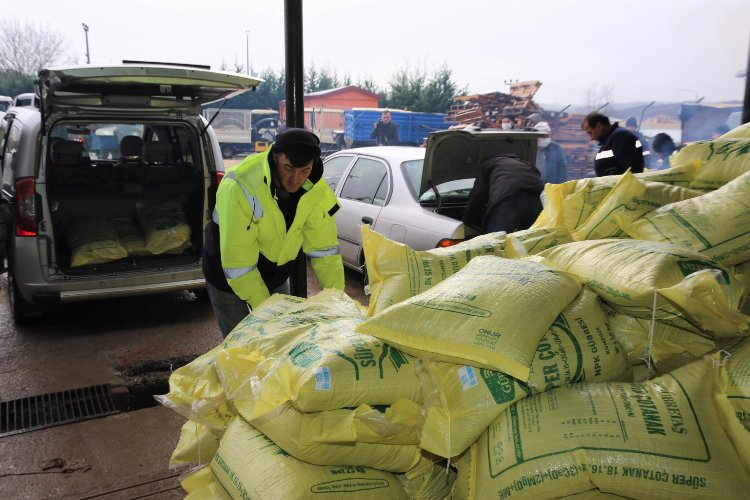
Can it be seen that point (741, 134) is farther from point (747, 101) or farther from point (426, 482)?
point (426, 482)

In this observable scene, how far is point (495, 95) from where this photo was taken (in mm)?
20938

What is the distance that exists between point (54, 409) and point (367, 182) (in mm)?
3701

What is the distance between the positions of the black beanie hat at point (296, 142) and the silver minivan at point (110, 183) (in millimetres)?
1651

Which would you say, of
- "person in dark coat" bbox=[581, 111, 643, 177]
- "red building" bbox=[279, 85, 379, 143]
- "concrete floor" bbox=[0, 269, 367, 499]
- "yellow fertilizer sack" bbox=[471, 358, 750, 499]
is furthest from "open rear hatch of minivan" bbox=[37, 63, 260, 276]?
"red building" bbox=[279, 85, 379, 143]

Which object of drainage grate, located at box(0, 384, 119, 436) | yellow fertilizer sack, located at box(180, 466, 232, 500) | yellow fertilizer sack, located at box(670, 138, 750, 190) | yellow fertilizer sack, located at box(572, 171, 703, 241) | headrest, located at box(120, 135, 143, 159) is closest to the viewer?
yellow fertilizer sack, located at box(180, 466, 232, 500)

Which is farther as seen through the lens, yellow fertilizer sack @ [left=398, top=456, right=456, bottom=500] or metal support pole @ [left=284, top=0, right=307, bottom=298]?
metal support pole @ [left=284, top=0, right=307, bottom=298]

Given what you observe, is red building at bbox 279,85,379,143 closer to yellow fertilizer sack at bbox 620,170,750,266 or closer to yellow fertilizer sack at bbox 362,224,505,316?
yellow fertilizer sack at bbox 362,224,505,316

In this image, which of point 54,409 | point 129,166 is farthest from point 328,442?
point 129,166

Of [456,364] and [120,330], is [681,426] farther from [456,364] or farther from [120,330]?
[120,330]

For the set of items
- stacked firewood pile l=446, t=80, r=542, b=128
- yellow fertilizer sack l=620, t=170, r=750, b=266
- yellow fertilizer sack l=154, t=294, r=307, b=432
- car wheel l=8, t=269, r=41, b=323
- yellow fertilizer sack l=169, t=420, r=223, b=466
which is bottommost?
car wheel l=8, t=269, r=41, b=323

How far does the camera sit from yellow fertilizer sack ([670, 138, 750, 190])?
2486 millimetres

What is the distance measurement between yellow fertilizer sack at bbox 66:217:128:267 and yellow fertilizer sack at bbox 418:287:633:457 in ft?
14.0

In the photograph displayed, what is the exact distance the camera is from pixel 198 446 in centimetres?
214

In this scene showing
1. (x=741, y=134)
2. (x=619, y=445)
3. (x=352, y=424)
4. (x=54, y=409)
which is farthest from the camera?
(x=54, y=409)
